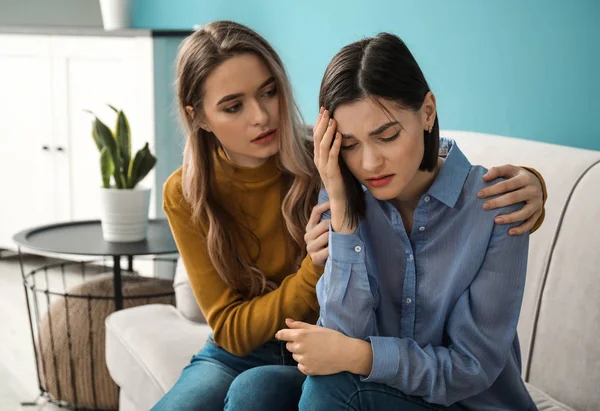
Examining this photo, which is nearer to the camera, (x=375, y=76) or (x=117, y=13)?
(x=375, y=76)

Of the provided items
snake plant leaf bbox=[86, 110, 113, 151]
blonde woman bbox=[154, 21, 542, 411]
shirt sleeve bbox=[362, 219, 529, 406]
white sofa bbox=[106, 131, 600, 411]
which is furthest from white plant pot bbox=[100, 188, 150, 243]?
Result: shirt sleeve bbox=[362, 219, 529, 406]

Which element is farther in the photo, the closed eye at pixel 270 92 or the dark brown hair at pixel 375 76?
the closed eye at pixel 270 92

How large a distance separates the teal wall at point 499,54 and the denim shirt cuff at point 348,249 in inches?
35.8

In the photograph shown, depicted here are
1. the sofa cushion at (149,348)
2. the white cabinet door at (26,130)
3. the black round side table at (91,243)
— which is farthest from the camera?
the white cabinet door at (26,130)

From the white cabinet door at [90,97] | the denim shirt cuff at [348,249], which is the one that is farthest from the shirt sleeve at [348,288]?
the white cabinet door at [90,97]

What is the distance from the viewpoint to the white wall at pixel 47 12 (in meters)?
4.31

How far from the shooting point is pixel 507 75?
2.21m

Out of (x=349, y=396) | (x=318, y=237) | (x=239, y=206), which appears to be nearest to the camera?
(x=349, y=396)

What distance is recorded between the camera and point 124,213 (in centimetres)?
238

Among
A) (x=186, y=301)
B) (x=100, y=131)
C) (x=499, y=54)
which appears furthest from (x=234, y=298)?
(x=499, y=54)

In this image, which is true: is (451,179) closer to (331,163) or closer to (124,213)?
(331,163)

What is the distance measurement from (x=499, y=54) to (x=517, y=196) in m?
1.05

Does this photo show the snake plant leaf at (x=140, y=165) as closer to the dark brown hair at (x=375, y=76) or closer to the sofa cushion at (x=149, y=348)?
the sofa cushion at (x=149, y=348)

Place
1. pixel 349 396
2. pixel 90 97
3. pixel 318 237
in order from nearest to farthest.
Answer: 1. pixel 349 396
2. pixel 318 237
3. pixel 90 97
